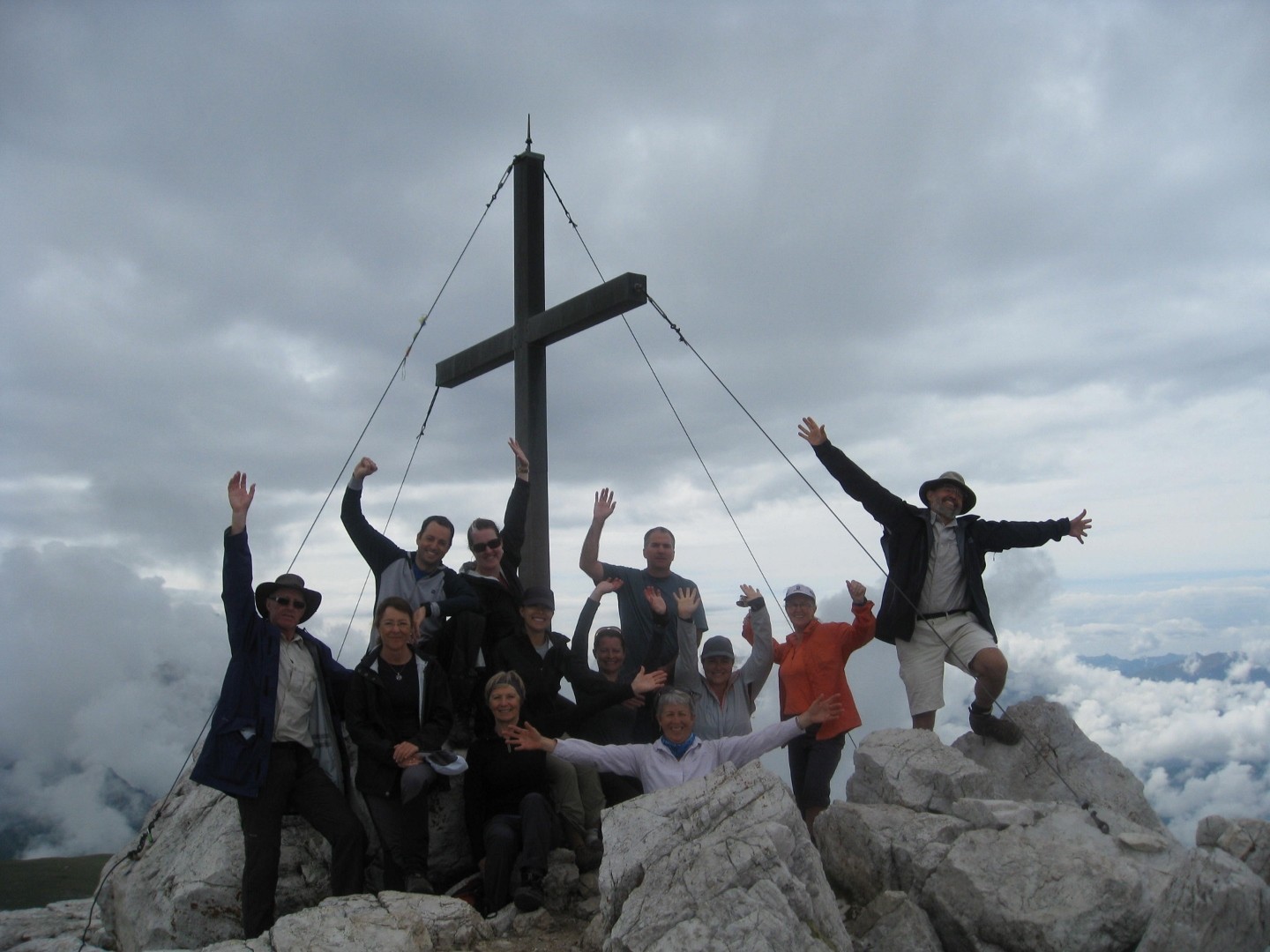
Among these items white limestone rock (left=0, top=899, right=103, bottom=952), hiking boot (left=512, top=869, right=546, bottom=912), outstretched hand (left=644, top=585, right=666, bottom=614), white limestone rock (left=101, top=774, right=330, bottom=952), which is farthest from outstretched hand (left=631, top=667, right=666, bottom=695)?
white limestone rock (left=0, top=899, right=103, bottom=952)

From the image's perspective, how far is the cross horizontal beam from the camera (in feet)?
27.7

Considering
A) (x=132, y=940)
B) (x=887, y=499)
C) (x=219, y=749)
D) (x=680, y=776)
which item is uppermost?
(x=887, y=499)

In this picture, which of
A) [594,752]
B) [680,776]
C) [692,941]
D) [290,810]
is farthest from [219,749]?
[692,941]

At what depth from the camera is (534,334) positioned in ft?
31.1

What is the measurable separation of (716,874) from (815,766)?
249 cm

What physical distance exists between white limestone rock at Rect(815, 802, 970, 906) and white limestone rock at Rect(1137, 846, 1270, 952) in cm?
121

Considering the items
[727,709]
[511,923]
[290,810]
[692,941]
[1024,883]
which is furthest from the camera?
[727,709]

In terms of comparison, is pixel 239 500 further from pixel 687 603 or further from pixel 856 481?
pixel 856 481

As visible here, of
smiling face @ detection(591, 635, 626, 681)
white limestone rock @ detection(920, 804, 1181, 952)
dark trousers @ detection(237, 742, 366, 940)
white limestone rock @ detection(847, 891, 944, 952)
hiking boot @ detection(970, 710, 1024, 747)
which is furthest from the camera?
hiking boot @ detection(970, 710, 1024, 747)

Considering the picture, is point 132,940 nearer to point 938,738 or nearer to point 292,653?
point 292,653

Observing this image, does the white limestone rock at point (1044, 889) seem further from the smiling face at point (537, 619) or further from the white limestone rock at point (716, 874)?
the smiling face at point (537, 619)

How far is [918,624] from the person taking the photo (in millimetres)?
7582

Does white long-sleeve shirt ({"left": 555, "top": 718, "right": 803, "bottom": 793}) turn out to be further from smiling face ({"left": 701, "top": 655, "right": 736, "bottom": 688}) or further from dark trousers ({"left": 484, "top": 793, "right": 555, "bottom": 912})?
smiling face ({"left": 701, "top": 655, "right": 736, "bottom": 688})

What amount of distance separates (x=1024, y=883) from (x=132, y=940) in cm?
596
